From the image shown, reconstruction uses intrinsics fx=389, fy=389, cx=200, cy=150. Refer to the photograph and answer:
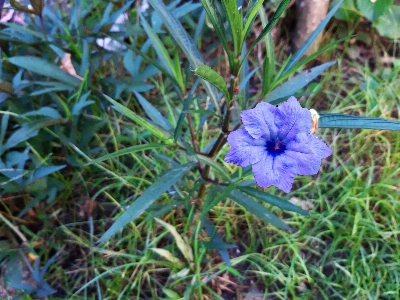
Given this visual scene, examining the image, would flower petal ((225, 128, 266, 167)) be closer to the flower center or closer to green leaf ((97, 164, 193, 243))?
the flower center

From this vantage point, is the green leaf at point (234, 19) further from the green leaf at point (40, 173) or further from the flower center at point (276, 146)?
the green leaf at point (40, 173)

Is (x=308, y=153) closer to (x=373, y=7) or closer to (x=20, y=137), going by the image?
(x=20, y=137)

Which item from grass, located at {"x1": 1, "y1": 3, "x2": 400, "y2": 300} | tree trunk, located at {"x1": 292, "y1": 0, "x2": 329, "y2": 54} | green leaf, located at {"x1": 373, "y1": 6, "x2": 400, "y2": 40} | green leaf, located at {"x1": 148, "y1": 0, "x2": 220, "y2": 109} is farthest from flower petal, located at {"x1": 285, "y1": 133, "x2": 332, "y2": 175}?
green leaf, located at {"x1": 373, "y1": 6, "x2": 400, "y2": 40}

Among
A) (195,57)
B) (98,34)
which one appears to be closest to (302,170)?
(195,57)

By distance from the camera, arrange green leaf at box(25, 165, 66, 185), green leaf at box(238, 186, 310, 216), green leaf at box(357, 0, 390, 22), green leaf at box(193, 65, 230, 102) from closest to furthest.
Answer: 1. green leaf at box(193, 65, 230, 102)
2. green leaf at box(238, 186, 310, 216)
3. green leaf at box(25, 165, 66, 185)
4. green leaf at box(357, 0, 390, 22)

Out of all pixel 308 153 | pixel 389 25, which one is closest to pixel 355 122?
pixel 308 153

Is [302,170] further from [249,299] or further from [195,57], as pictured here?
[249,299]
